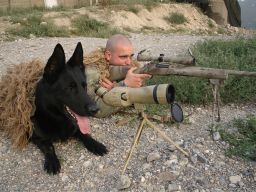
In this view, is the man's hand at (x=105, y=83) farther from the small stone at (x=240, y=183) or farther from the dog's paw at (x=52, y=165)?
the small stone at (x=240, y=183)

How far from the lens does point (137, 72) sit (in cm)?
350

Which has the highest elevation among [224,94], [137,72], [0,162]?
[137,72]

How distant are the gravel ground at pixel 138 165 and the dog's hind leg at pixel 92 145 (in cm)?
5

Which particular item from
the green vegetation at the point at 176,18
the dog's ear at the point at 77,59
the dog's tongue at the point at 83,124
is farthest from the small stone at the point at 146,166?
the green vegetation at the point at 176,18

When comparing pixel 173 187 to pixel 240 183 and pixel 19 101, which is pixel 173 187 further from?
pixel 19 101

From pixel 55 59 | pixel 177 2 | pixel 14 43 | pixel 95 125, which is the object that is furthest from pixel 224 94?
pixel 177 2

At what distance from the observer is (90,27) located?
11992 millimetres

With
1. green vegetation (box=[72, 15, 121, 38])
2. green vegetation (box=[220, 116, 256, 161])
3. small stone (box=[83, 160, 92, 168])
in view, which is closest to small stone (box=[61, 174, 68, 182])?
small stone (box=[83, 160, 92, 168])

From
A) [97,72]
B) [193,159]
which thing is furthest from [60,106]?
[193,159]

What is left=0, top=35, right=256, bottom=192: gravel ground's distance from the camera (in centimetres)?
339

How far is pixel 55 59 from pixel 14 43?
6.18 m

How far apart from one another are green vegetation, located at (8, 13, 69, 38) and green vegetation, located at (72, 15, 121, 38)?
612 millimetres

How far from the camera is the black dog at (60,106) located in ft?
11.4

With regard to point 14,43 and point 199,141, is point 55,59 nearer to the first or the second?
point 199,141
